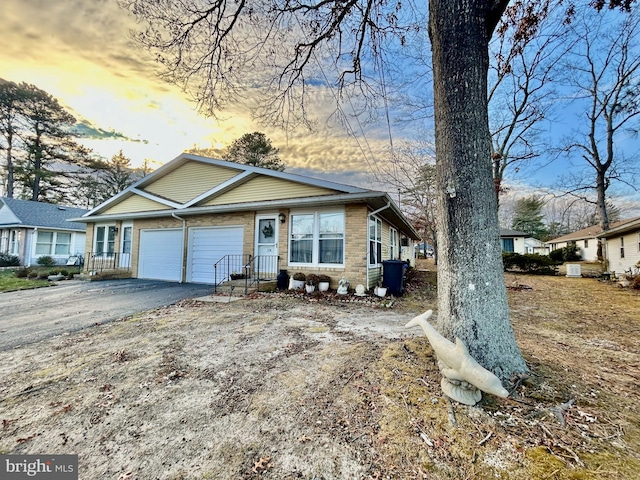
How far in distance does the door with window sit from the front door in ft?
23.4

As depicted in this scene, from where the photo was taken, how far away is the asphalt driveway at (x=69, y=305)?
15.9 ft

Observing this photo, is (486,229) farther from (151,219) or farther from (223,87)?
(151,219)

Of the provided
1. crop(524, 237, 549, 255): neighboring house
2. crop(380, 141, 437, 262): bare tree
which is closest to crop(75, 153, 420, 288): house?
crop(380, 141, 437, 262): bare tree

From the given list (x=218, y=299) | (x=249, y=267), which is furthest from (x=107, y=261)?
(x=218, y=299)

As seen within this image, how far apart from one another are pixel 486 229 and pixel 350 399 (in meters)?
2.03

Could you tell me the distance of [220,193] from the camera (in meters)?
10.6

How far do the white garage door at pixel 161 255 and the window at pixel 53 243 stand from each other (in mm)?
11184

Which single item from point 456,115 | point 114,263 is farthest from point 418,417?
point 114,263

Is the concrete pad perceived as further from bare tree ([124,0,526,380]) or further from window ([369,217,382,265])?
bare tree ([124,0,526,380])

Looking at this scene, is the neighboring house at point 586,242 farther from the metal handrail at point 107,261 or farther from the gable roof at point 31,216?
the gable roof at point 31,216

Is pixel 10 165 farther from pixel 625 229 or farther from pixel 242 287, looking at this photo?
pixel 625 229

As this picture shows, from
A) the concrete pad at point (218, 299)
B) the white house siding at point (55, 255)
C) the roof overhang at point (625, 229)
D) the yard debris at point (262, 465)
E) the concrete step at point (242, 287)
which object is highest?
the roof overhang at point (625, 229)

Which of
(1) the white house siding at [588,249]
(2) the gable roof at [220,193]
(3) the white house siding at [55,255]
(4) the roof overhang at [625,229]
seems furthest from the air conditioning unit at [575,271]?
(3) the white house siding at [55,255]

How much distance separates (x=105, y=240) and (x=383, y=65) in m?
14.8
